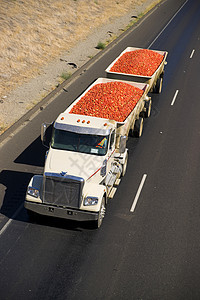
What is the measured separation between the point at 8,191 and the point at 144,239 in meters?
5.41

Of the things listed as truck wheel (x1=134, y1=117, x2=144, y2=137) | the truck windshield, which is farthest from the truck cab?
truck wheel (x1=134, y1=117, x2=144, y2=137)

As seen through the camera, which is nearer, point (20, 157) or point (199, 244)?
point (199, 244)

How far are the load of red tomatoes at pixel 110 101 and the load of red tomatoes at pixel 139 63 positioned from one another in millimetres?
2113

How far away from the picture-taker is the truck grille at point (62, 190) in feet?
43.6

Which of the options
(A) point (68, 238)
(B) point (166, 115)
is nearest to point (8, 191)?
(A) point (68, 238)

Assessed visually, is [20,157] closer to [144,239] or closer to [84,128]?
[84,128]

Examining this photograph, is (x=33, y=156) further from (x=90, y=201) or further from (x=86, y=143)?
(x=90, y=201)

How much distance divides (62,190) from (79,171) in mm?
871

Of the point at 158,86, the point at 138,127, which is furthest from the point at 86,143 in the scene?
the point at 158,86

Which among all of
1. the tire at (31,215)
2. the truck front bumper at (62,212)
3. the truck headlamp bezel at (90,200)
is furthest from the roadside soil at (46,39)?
the truck headlamp bezel at (90,200)

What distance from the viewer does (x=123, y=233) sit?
14.0 meters

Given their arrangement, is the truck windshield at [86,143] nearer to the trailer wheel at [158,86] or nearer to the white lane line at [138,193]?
the white lane line at [138,193]

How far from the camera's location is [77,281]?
12.0 meters

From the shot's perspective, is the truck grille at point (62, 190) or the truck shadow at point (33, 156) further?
the truck shadow at point (33, 156)
